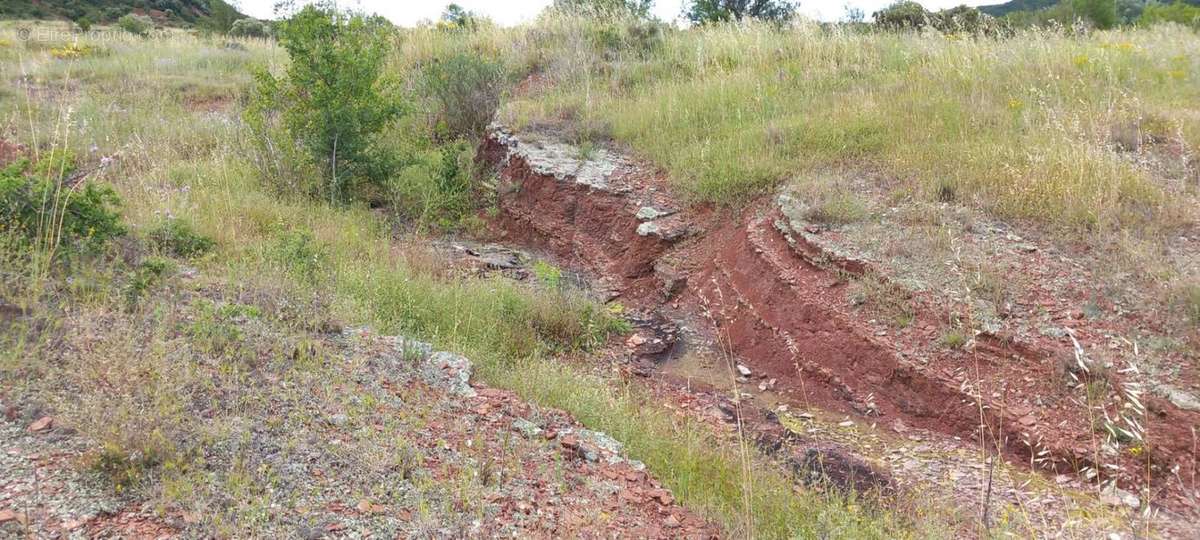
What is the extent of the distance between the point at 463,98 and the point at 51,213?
6392 mm

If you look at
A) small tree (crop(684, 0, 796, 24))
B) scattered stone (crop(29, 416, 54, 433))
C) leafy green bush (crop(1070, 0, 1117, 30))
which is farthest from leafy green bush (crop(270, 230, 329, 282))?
leafy green bush (crop(1070, 0, 1117, 30))

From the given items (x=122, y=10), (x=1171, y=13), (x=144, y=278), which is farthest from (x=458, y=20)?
(x=122, y=10)

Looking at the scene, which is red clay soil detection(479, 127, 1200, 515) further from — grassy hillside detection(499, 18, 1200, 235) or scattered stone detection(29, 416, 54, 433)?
scattered stone detection(29, 416, 54, 433)

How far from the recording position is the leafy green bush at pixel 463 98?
32.7ft

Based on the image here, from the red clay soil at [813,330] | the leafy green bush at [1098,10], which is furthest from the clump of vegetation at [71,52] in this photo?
the leafy green bush at [1098,10]

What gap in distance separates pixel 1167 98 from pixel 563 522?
7499mm

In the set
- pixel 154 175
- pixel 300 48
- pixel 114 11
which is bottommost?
pixel 154 175

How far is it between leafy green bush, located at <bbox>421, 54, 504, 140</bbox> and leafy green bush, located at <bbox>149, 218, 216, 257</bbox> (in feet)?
16.5

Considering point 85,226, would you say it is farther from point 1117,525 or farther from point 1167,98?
point 1167,98

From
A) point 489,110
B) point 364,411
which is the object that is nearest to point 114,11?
point 489,110

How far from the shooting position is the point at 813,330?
5426mm

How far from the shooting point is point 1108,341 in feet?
14.5

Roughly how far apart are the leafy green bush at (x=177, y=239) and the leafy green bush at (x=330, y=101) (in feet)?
6.87

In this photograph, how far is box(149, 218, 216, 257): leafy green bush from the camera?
5.00 m
